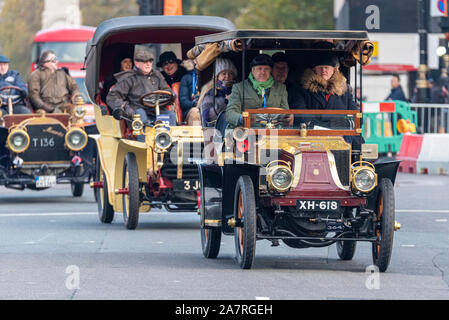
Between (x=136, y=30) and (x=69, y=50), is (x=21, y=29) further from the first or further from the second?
(x=136, y=30)

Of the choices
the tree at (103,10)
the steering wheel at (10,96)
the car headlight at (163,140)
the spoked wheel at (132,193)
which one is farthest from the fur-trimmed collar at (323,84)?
the tree at (103,10)

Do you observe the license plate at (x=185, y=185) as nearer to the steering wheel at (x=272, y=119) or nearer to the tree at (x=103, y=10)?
the steering wheel at (x=272, y=119)

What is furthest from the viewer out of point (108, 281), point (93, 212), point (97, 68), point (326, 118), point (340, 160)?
point (93, 212)

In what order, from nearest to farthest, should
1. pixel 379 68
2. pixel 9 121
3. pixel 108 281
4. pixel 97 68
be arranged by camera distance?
pixel 108 281 → pixel 97 68 → pixel 9 121 → pixel 379 68

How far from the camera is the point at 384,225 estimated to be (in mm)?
10758

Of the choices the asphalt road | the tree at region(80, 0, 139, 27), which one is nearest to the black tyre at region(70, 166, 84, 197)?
the asphalt road

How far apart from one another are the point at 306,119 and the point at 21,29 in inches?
2451

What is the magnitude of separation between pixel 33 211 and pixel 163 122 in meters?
3.62

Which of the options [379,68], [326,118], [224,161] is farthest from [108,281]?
[379,68]

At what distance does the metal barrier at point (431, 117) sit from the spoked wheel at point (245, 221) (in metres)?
18.6

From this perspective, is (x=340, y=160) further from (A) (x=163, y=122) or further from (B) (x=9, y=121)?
(B) (x=9, y=121)

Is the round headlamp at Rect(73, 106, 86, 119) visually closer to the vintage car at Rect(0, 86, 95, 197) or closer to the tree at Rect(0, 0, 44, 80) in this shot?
the vintage car at Rect(0, 86, 95, 197)

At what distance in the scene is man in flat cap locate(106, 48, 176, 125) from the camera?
52.3 feet

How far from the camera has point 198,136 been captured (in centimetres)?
1525
